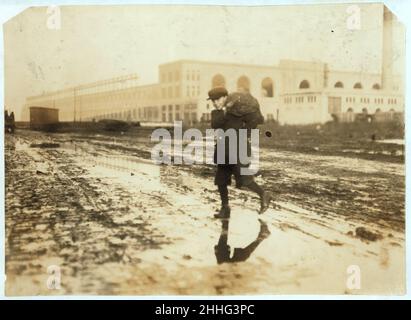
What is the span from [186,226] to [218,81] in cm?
149

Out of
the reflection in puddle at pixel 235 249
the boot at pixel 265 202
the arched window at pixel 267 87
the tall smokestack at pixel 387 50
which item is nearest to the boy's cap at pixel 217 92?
the arched window at pixel 267 87

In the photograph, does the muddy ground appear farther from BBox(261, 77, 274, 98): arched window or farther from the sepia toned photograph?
BBox(261, 77, 274, 98): arched window

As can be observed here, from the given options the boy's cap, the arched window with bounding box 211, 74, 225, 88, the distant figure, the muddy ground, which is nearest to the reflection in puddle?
the muddy ground

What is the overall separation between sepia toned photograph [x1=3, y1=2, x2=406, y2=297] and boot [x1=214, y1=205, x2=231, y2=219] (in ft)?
0.03

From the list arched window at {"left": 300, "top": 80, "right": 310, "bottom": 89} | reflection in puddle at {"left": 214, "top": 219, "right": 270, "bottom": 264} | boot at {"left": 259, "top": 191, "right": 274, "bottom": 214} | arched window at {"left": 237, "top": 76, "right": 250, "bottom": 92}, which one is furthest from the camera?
arched window at {"left": 300, "top": 80, "right": 310, "bottom": 89}

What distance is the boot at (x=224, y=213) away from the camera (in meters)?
4.39

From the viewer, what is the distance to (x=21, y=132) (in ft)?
15.0

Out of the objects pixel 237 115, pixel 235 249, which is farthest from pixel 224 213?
pixel 237 115

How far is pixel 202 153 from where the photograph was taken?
4.57 metres

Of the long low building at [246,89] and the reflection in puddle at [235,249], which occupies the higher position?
the long low building at [246,89]

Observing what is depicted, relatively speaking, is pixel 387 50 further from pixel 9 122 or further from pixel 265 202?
pixel 9 122

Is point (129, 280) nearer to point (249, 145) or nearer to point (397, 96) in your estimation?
point (249, 145)

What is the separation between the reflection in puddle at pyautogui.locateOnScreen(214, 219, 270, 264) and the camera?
4148 millimetres

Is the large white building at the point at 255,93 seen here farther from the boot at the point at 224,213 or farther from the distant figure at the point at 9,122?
the boot at the point at 224,213
